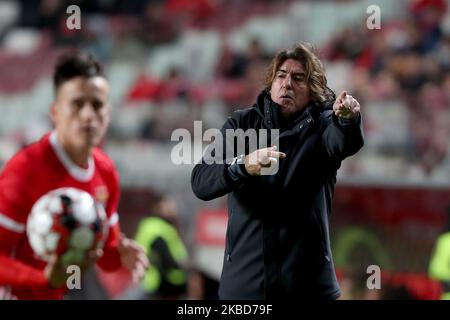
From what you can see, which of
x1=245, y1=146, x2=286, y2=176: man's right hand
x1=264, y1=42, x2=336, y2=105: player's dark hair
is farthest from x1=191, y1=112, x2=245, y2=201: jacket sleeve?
x1=264, y1=42, x2=336, y2=105: player's dark hair

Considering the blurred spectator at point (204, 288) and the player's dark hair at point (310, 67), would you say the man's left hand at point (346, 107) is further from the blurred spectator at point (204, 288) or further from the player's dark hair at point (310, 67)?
the blurred spectator at point (204, 288)

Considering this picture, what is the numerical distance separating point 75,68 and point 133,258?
3.00 ft

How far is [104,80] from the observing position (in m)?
3.72

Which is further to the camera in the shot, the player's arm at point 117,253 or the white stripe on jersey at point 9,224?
the player's arm at point 117,253

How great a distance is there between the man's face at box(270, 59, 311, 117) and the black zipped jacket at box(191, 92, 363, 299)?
4 cm

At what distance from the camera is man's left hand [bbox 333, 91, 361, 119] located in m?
3.25

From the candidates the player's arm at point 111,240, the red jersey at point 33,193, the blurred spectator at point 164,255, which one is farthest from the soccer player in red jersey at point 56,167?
the blurred spectator at point 164,255

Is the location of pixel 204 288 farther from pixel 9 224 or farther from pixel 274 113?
pixel 274 113

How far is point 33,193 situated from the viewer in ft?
11.9

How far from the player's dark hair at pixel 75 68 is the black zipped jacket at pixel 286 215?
661 mm

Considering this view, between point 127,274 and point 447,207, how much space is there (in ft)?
9.73

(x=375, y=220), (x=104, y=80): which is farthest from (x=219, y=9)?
(x=104, y=80)

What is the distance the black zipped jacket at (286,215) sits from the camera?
133 inches

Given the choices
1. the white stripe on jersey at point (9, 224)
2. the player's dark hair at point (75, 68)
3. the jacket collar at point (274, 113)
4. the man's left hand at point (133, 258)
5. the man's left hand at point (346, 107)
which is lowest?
the man's left hand at point (133, 258)
